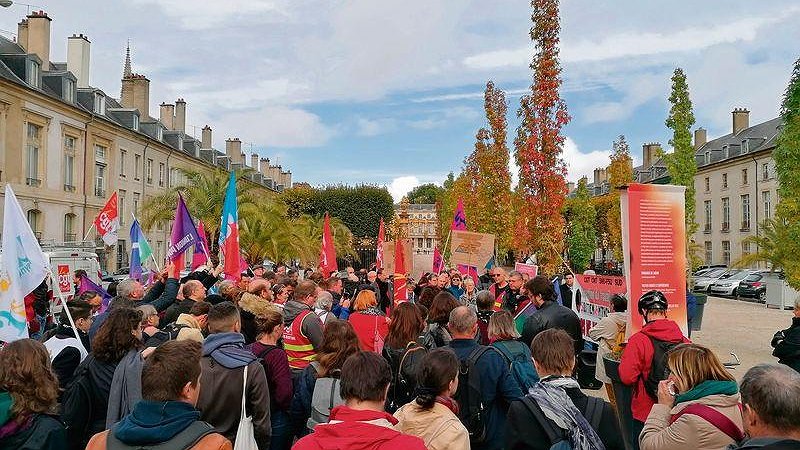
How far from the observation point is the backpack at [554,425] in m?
3.33

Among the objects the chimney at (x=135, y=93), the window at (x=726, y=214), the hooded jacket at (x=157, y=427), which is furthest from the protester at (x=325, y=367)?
the window at (x=726, y=214)

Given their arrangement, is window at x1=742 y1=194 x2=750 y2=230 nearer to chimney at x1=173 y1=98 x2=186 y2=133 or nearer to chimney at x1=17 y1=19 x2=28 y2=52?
chimney at x1=173 y1=98 x2=186 y2=133

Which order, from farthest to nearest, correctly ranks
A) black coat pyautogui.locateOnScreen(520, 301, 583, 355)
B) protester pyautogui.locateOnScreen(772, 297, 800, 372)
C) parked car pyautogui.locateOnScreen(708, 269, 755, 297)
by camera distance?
parked car pyautogui.locateOnScreen(708, 269, 755, 297)
black coat pyautogui.locateOnScreen(520, 301, 583, 355)
protester pyautogui.locateOnScreen(772, 297, 800, 372)

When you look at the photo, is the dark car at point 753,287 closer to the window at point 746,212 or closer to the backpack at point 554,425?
the window at point 746,212

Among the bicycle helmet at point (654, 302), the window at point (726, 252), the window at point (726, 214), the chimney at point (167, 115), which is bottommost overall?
the window at point (726, 252)

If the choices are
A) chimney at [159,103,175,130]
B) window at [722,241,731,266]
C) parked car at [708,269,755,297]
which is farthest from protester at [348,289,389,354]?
window at [722,241,731,266]

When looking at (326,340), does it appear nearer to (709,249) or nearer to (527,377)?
(527,377)

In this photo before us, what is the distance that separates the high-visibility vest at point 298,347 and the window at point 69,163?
38.4 meters

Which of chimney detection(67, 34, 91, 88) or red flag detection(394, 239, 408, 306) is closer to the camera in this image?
red flag detection(394, 239, 408, 306)

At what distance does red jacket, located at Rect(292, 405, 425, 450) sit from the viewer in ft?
9.05

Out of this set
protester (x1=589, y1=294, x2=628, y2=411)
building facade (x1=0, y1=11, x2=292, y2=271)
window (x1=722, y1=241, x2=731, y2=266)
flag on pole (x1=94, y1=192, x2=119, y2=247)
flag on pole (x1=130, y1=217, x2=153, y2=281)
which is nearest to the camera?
protester (x1=589, y1=294, x2=628, y2=411)

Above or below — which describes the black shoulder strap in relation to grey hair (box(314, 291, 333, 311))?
below

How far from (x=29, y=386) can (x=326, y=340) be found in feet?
6.87

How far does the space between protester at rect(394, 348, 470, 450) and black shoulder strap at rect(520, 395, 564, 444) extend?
1.27 ft
